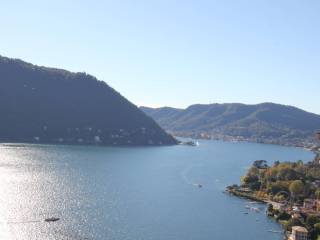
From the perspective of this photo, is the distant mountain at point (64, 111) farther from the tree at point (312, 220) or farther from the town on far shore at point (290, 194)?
the tree at point (312, 220)

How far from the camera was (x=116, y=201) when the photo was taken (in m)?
65.7

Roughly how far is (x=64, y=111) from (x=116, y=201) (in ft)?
316

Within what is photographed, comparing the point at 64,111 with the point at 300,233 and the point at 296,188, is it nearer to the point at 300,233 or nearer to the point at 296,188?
the point at 296,188

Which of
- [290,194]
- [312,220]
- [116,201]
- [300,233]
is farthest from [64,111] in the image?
[300,233]

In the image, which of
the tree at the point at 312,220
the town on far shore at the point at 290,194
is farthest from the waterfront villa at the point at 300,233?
the tree at the point at 312,220

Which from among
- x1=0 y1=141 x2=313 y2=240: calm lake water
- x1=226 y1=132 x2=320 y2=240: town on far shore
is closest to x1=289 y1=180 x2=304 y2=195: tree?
x1=226 y1=132 x2=320 y2=240: town on far shore

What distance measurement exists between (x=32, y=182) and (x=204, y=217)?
88.7 feet

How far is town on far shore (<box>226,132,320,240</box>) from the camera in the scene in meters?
53.8

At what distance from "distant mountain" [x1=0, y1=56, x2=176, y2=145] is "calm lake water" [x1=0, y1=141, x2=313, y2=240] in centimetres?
3369

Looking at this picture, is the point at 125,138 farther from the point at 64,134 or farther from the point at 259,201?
the point at 259,201

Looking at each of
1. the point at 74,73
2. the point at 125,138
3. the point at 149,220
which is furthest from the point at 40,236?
the point at 74,73

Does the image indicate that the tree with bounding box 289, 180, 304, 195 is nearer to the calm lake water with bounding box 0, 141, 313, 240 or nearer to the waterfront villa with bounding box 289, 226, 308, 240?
the calm lake water with bounding box 0, 141, 313, 240

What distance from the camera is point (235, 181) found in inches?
3708

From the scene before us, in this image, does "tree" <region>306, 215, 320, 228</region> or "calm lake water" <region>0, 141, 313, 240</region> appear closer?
"calm lake water" <region>0, 141, 313, 240</region>
